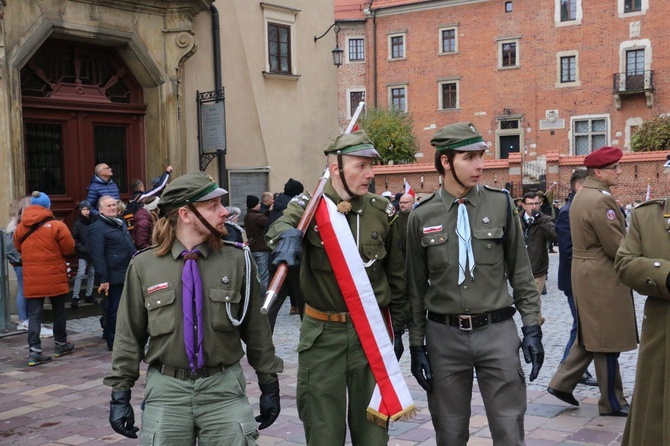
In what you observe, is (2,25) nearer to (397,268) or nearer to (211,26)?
(211,26)

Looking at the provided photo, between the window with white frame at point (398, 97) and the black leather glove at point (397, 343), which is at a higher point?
the window with white frame at point (398, 97)

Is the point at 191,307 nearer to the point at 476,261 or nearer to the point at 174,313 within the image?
the point at 174,313

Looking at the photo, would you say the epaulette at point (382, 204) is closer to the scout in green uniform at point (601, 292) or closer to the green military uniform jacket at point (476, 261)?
the green military uniform jacket at point (476, 261)

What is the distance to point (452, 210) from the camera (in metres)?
4.45

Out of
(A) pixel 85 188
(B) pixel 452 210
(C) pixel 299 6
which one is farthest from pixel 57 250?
(C) pixel 299 6

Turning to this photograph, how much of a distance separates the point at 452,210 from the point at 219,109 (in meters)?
10.9

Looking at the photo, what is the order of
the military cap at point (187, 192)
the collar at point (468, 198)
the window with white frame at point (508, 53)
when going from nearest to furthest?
the military cap at point (187, 192) < the collar at point (468, 198) < the window with white frame at point (508, 53)

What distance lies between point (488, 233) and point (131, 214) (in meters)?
8.68

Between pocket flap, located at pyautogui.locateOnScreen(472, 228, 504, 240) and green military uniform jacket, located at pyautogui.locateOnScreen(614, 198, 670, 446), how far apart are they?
2.35 feet

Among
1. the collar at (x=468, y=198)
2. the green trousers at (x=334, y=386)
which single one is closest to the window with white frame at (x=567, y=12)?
the collar at (x=468, y=198)

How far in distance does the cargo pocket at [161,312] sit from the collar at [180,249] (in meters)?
0.19

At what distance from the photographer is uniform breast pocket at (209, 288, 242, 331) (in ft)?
12.5

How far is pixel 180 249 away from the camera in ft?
12.8

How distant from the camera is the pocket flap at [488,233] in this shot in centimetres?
435
